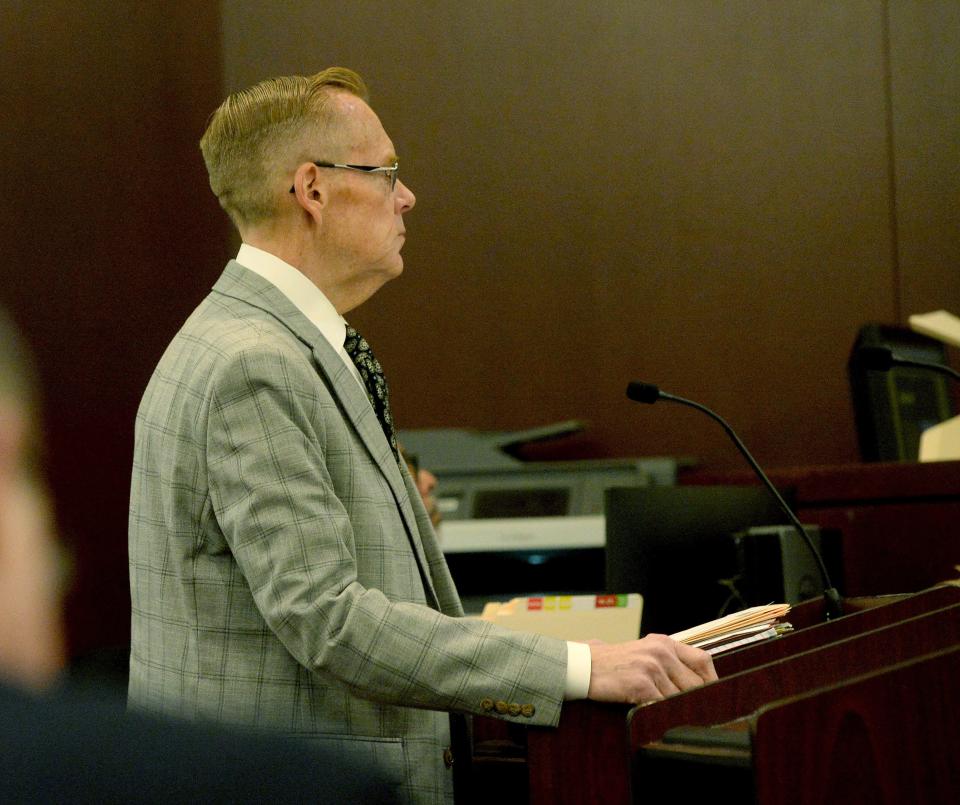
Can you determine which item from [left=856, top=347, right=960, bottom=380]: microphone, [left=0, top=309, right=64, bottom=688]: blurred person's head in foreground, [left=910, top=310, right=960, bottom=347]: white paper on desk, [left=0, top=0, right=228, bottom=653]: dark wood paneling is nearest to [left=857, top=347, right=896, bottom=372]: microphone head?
[left=856, top=347, right=960, bottom=380]: microphone

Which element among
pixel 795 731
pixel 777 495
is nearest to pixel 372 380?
pixel 777 495

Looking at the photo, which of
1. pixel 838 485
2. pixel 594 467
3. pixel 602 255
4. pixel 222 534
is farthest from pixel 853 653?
pixel 602 255

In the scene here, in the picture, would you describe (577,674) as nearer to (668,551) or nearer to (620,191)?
(668,551)

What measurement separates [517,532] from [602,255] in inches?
49.9

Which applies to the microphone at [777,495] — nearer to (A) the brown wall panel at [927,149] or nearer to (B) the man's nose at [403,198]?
(B) the man's nose at [403,198]

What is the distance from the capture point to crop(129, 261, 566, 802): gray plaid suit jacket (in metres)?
1.39

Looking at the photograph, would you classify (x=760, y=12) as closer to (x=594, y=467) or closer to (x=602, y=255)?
(x=602, y=255)

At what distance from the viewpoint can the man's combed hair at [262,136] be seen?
1.75 meters

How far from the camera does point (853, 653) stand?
1.24 m

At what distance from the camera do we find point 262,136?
69.5 inches

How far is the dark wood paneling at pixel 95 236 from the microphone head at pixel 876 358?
193cm

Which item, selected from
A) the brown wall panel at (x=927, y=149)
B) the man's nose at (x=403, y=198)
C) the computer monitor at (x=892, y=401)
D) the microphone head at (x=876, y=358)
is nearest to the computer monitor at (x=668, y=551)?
the microphone head at (x=876, y=358)

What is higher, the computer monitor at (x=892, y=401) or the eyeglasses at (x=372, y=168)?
the eyeglasses at (x=372, y=168)

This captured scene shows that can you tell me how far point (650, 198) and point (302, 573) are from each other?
2805mm
